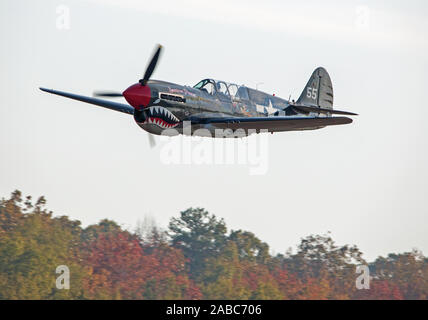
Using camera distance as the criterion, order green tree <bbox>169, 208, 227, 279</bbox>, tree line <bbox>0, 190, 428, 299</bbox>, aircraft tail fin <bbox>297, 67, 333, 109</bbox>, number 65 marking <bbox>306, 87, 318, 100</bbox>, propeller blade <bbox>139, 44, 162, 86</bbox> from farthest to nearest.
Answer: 1. green tree <bbox>169, 208, 227, 279</bbox>
2. tree line <bbox>0, 190, 428, 299</bbox>
3. number 65 marking <bbox>306, 87, 318, 100</bbox>
4. aircraft tail fin <bbox>297, 67, 333, 109</bbox>
5. propeller blade <bbox>139, 44, 162, 86</bbox>

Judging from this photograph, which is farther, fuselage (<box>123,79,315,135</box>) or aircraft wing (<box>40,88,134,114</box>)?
aircraft wing (<box>40,88,134,114</box>)

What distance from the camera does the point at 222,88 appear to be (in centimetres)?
2758

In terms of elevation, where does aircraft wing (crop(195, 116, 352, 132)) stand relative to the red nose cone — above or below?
below

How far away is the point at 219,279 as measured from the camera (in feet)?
227

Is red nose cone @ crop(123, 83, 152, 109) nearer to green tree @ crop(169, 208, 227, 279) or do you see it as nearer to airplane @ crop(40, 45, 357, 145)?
airplane @ crop(40, 45, 357, 145)

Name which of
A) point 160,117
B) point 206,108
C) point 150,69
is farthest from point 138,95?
point 206,108

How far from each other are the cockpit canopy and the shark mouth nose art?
7.60 feet

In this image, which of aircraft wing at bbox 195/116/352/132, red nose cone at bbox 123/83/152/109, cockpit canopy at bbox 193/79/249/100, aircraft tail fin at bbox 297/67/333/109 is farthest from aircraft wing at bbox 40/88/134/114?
aircraft tail fin at bbox 297/67/333/109

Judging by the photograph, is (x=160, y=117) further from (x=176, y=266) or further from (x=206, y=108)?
(x=176, y=266)

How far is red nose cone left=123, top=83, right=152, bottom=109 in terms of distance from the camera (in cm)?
2433
